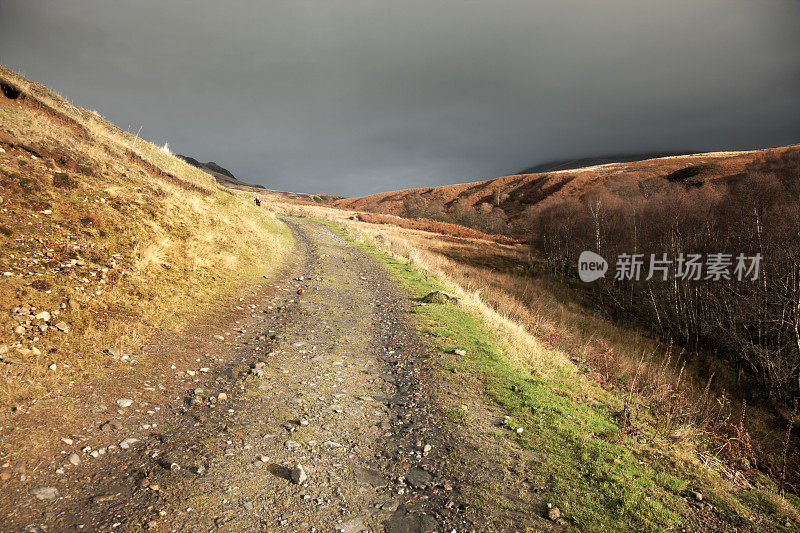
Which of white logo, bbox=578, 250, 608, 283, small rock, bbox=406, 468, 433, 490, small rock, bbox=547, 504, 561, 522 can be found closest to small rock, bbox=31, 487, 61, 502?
small rock, bbox=406, 468, 433, 490

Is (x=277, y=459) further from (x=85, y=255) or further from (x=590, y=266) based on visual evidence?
(x=590, y=266)

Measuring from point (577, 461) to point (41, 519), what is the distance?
19.7 ft

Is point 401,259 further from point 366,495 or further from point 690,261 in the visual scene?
point 690,261

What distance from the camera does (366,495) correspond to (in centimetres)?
389

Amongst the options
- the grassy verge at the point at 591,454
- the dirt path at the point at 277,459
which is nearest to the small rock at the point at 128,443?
the dirt path at the point at 277,459

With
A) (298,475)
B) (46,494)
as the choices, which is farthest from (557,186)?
(46,494)

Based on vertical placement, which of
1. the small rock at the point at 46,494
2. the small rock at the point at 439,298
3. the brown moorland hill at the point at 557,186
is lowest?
the small rock at the point at 46,494

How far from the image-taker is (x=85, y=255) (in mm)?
7762

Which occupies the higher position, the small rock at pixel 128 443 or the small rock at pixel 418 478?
the small rock at pixel 128 443

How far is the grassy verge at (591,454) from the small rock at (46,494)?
4692 mm

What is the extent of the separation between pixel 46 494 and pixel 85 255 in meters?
6.46

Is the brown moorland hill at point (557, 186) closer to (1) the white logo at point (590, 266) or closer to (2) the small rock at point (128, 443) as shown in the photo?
(1) the white logo at point (590, 266)

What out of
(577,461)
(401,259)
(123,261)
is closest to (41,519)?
(577,461)

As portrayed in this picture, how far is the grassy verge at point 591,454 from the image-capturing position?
157 inches
